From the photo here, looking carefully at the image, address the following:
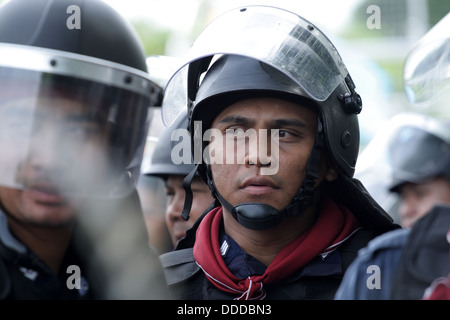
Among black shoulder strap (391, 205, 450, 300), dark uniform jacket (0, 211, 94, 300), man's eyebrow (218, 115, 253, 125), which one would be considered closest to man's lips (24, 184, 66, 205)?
dark uniform jacket (0, 211, 94, 300)

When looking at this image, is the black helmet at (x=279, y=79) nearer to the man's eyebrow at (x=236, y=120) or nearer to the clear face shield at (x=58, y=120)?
the man's eyebrow at (x=236, y=120)

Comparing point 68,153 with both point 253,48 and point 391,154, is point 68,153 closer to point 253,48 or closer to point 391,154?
point 253,48

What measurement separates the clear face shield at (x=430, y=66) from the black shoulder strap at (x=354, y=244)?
1.93ft

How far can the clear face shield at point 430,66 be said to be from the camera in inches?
95.2

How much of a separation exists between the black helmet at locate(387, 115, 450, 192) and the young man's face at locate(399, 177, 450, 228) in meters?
0.03

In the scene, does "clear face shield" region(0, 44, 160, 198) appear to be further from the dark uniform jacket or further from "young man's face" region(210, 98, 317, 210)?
"young man's face" region(210, 98, 317, 210)

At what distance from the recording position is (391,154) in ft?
10.0

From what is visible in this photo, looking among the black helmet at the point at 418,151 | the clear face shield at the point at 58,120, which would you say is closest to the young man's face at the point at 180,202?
the black helmet at the point at 418,151

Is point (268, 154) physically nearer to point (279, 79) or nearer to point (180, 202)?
point (279, 79)

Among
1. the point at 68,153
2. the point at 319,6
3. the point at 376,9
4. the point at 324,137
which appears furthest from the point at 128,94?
the point at 319,6

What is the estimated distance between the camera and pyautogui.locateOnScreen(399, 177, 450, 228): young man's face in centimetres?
237

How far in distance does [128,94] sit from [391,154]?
1.50 m
